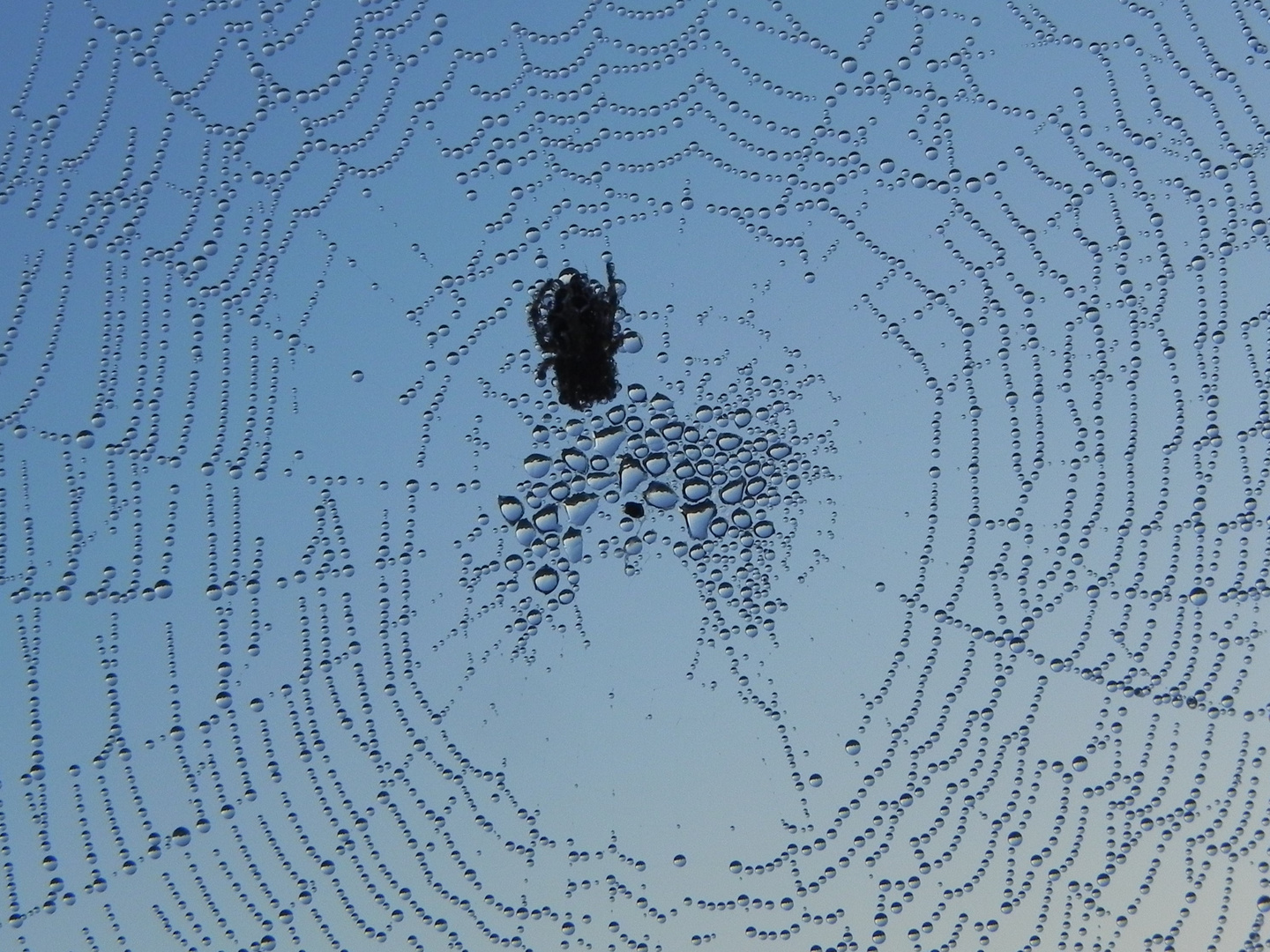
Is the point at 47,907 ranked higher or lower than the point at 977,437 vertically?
lower

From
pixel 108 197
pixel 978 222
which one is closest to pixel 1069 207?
pixel 978 222

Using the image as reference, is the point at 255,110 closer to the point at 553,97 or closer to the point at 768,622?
the point at 553,97

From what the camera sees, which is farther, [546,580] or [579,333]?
[579,333]

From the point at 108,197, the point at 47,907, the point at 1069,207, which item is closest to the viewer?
the point at 47,907

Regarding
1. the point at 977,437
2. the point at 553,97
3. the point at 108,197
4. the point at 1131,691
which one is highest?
the point at 553,97

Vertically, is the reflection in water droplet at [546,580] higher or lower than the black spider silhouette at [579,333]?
lower

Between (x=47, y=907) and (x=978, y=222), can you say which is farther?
(x=978, y=222)

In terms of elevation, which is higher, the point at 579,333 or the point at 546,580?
the point at 579,333

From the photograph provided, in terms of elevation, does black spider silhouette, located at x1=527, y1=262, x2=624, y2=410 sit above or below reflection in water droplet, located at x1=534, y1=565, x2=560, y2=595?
above
